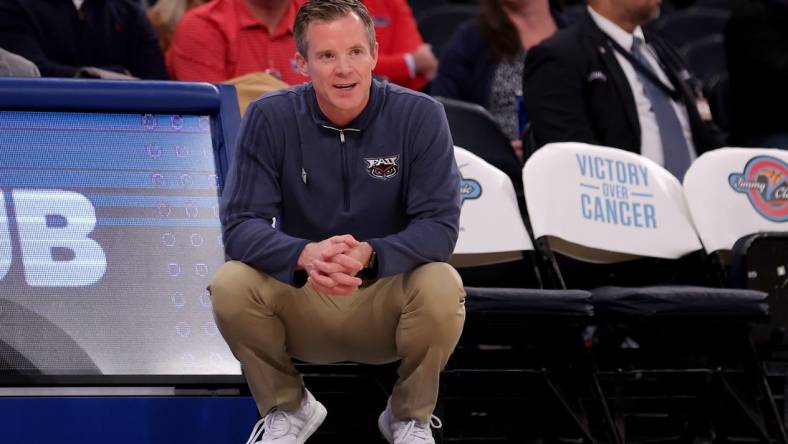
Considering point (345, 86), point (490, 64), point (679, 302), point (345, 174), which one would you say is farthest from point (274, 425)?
point (490, 64)

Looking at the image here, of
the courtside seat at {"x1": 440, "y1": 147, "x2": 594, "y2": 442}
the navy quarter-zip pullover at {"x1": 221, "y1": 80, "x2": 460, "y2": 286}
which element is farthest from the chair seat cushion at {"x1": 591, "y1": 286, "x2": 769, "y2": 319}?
the navy quarter-zip pullover at {"x1": 221, "y1": 80, "x2": 460, "y2": 286}

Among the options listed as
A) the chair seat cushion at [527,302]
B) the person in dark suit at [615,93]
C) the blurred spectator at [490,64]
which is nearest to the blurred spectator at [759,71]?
the person in dark suit at [615,93]

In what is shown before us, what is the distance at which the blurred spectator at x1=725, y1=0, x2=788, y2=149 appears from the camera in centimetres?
589

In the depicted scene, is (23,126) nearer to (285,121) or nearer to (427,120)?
(285,121)

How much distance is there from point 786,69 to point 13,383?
3.89 m

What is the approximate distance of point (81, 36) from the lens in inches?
205

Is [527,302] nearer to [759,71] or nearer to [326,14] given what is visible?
[326,14]

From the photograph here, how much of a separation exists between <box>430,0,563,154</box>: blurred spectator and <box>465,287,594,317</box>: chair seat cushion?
5.78ft

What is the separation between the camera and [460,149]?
4609 millimetres

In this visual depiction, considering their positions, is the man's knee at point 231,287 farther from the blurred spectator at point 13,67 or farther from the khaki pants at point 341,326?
the blurred spectator at point 13,67

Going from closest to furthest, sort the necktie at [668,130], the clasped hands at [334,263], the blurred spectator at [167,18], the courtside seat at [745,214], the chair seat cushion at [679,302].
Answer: the clasped hands at [334,263] → the chair seat cushion at [679,302] → the courtside seat at [745,214] → the necktie at [668,130] → the blurred spectator at [167,18]

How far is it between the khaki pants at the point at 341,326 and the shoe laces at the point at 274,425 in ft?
0.07

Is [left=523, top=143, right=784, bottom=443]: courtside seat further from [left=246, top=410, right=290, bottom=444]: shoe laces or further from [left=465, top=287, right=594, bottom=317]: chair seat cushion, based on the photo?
[left=246, top=410, right=290, bottom=444]: shoe laces

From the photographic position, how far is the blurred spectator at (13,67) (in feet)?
12.9
